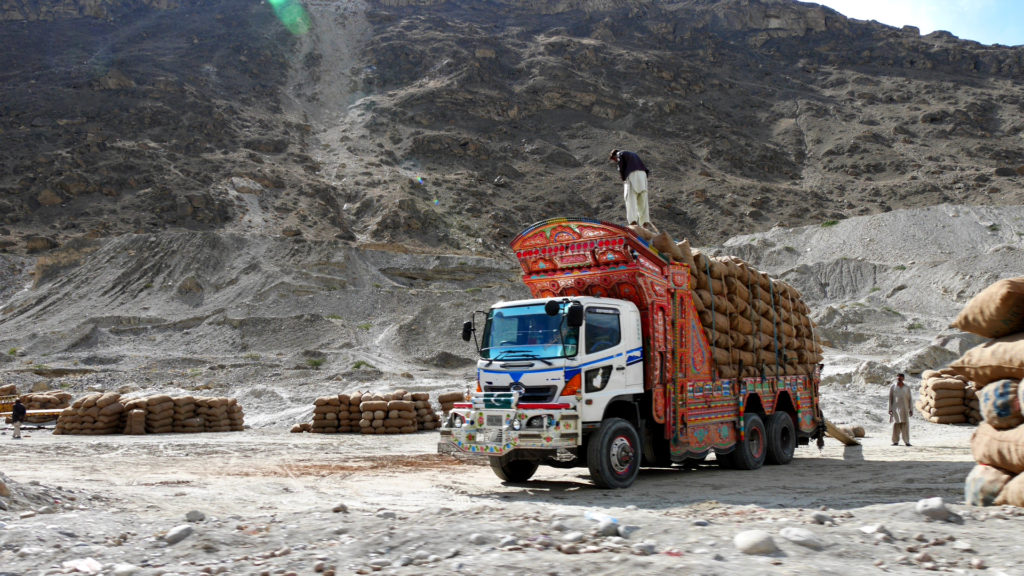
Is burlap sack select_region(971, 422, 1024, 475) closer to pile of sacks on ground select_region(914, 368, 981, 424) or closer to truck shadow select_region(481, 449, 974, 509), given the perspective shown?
truck shadow select_region(481, 449, 974, 509)

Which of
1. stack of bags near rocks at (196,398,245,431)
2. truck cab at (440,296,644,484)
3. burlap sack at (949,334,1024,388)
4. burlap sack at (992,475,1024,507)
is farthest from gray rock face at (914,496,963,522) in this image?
stack of bags near rocks at (196,398,245,431)

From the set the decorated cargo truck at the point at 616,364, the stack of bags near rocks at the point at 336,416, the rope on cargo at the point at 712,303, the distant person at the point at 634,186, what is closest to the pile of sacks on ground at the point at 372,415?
the stack of bags near rocks at the point at 336,416

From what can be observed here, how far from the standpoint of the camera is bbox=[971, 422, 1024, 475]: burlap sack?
665 centimetres

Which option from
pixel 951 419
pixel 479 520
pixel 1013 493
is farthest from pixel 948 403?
pixel 479 520

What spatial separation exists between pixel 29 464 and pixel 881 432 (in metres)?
19.0

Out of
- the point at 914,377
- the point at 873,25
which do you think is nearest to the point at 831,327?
the point at 914,377

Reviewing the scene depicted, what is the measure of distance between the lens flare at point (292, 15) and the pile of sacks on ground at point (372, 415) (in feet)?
304

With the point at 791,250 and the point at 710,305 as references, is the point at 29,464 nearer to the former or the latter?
the point at 710,305

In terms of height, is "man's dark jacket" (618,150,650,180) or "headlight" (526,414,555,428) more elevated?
"man's dark jacket" (618,150,650,180)

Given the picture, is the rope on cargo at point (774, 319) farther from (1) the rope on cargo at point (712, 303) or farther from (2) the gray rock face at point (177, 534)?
(2) the gray rock face at point (177, 534)

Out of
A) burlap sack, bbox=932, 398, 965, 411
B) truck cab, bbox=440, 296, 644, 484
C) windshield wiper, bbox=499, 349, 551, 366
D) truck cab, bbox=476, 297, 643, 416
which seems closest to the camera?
truck cab, bbox=440, 296, 644, 484

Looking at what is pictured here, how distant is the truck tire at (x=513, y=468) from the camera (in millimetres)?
10508

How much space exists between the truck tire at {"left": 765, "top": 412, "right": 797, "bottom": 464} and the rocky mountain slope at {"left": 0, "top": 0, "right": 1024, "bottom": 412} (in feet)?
54.6

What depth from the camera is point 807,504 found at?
27.5 feet
